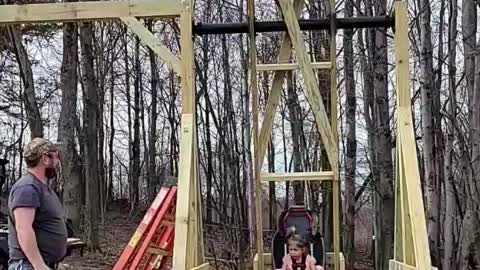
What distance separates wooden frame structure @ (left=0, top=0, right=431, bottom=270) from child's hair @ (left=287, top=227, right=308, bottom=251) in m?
0.24

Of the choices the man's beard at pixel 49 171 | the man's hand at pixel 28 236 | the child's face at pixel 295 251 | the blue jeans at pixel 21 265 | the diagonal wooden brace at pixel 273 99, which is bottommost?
the child's face at pixel 295 251

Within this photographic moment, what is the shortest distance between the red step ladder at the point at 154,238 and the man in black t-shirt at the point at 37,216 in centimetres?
255

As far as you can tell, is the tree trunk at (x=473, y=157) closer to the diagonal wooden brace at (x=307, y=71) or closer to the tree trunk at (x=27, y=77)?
the diagonal wooden brace at (x=307, y=71)

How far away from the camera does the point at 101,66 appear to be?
53.7 ft

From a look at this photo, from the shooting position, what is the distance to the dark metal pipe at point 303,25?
16.2 feet

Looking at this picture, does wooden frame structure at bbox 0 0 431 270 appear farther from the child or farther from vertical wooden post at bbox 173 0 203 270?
the child

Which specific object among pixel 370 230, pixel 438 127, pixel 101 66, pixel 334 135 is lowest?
pixel 370 230

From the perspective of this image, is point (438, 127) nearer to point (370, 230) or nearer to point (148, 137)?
point (370, 230)

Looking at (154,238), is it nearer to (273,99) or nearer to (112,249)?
(273,99)

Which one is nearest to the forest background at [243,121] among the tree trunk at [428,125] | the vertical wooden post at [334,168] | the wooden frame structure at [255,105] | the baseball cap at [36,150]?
the tree trunk at [428,125]

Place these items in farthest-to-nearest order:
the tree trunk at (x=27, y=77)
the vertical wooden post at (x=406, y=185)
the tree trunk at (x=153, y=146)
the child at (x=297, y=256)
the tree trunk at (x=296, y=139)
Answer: the tree trunk at (x=153, y=146), the tree trunk at (x=296, y=139), the tree trunk at (x=27, y=77), the child at (x=297, y=256), the vertical wooden post at (x=406, y=185)

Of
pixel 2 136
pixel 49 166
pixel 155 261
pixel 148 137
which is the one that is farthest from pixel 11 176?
pixel 49 166

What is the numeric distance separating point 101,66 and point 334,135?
39.4 feet

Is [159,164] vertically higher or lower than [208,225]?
higher
